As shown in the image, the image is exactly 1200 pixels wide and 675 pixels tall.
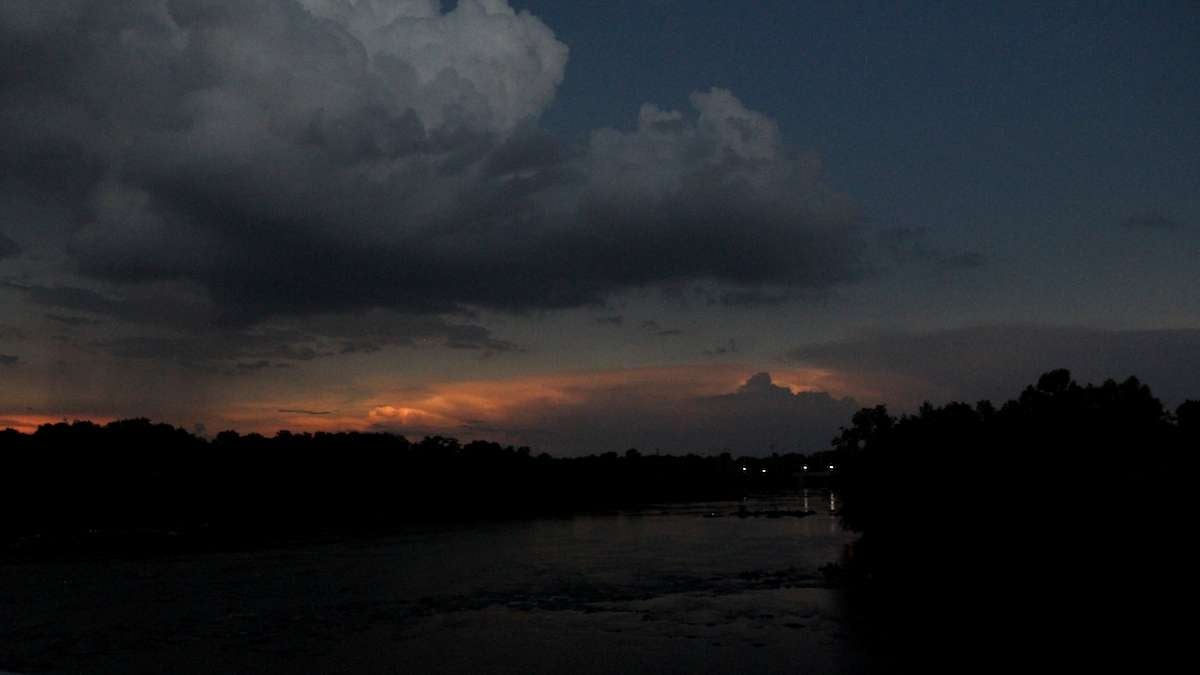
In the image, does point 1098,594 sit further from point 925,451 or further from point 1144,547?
point 925,451

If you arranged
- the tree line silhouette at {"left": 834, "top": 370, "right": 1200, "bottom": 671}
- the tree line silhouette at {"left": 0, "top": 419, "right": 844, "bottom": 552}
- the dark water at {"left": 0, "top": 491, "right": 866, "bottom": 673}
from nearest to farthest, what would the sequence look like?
the tree line silhouette at {"left": 834, "top": 370, "right": 1200, "bottom": 671} < the dark water at {"left": 0, "top": 491, "right": 866, "bottom": 673} < the tree line silhouette at {"left": 0, "top": 419, "right": 844, "bottom": 552}

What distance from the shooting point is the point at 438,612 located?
142ft

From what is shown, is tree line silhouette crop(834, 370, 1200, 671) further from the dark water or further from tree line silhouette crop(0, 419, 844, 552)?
tree line silhouette crop(0, 419, 844, 552)

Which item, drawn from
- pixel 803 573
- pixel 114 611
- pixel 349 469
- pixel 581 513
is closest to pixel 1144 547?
pixel 803 573

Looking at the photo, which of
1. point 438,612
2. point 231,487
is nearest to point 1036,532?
point 438,612

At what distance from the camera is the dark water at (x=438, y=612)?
3319 cm

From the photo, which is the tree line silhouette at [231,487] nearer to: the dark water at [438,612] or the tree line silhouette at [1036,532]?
the dark water at [438,612]

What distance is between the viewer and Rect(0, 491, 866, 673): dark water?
33188mm

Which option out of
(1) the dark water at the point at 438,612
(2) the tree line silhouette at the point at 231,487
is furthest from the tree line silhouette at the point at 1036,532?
(2) the tree line silhouette at the point at 231,487

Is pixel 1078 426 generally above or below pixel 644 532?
above

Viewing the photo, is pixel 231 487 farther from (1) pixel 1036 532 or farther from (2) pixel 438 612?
(1) pixel 1036 532

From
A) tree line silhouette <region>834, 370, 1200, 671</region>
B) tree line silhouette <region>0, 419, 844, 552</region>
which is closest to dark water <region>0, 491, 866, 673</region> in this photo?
tree line silhouette <region>834, 370, 1200, 671</region>

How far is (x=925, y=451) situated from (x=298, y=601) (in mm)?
28949

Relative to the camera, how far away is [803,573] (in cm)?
5284
